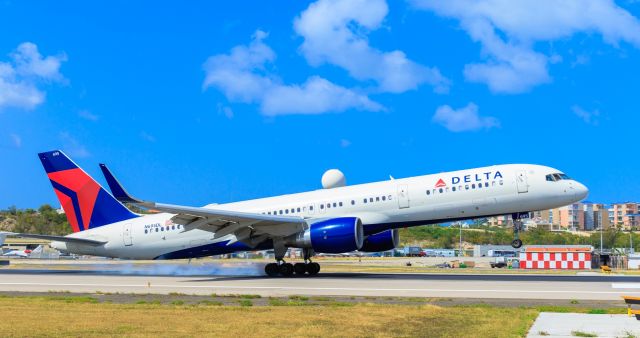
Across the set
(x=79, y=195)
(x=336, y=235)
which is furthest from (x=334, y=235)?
(x=79, y=195)

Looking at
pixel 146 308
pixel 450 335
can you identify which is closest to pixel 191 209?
pixel 146 308

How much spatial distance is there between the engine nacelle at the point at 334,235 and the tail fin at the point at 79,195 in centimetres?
1369

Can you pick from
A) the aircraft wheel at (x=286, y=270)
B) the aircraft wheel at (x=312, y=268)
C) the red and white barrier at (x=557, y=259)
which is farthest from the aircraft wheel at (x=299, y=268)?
the red and white barrier at (x=557, y=259)

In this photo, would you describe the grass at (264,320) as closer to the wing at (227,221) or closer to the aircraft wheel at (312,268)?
the wing at (227,221)

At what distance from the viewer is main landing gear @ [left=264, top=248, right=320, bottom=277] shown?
3544 cm

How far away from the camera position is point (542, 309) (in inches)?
747

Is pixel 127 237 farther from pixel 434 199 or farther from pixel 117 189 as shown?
pixel 434 199

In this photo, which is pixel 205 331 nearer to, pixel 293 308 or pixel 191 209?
pixel 293 308

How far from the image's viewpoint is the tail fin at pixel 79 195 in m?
40.3

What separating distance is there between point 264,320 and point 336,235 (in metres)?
16.1

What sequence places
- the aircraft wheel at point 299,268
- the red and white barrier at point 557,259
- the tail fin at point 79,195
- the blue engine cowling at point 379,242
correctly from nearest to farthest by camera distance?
1. the aircraft wheel at point 299,268
2. the blue engine cowling at point 379,242
3. the tail fin at point 79,195
4. the red and white barrier at point 557,259

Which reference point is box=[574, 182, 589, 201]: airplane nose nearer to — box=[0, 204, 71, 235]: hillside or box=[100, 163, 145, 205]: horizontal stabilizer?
box=[100, 163, 145, 205]: horizontal stabilizer

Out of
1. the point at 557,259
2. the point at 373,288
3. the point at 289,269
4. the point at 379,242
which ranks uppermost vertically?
the point at 379,242

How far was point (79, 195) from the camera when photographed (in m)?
40.6
